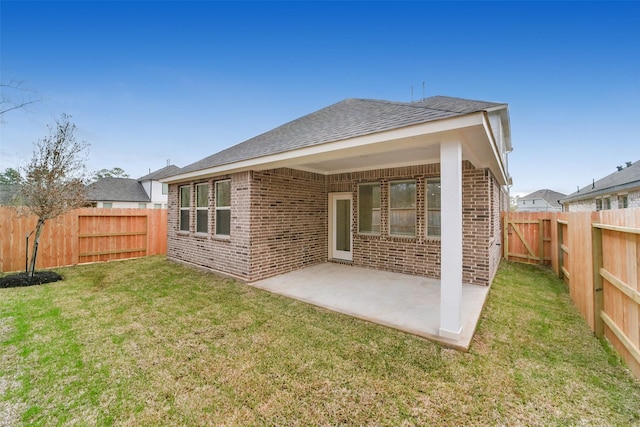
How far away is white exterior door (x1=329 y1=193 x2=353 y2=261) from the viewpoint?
8320 millimetres

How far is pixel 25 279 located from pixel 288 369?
797 cm

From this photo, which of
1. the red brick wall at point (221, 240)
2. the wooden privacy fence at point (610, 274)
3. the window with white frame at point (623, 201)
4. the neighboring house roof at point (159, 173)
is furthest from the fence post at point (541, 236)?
→ the neighboring house roof at point (159, 173)

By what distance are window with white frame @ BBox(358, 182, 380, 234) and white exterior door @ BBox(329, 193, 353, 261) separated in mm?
420

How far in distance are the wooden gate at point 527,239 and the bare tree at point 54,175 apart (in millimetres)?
14303

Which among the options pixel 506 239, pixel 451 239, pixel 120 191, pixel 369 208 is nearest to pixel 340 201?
pixel 369 208

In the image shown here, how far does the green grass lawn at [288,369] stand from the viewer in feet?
7.45

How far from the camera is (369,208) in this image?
7852 mm

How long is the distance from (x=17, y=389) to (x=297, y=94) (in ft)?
44.5

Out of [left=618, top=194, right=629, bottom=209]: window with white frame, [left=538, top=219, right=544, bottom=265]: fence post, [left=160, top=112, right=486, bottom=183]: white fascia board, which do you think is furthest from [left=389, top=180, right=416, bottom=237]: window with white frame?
[left=618, top=194, right=629, bottom=209]: window with white frame

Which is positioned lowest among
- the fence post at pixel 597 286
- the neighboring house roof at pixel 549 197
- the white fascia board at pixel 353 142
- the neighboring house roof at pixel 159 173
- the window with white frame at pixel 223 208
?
the fence post at pixel 597 286

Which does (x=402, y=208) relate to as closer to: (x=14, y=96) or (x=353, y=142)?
(x=353, y=142)

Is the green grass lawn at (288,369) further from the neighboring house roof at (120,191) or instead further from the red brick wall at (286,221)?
the neighboring house roof at (120,191)

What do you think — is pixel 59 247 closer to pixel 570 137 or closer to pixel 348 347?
pixel 348 347

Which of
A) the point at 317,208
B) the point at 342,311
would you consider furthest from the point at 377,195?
the point at 342,311
